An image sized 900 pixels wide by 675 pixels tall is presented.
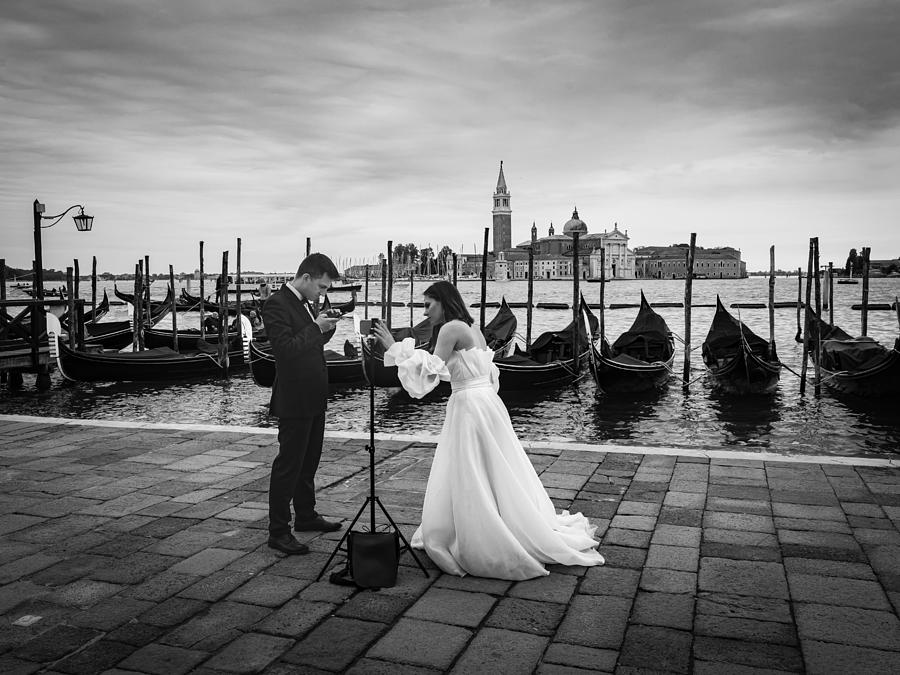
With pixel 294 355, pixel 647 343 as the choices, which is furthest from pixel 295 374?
pixel 647 343

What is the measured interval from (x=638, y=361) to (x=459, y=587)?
10764mm

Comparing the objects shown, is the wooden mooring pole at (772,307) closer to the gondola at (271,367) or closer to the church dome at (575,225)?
the gondola at (271,367)

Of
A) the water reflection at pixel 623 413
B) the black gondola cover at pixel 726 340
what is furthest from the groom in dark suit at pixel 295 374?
the black gondola cover at pixel 726 340

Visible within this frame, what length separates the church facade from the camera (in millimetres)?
122688

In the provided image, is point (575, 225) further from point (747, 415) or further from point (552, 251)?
point (747, 415)

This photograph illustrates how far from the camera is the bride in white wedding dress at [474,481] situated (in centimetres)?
300

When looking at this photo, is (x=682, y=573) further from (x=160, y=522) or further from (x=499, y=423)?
(x=160, y=522)

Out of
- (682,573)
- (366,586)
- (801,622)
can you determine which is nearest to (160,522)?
(366,586)

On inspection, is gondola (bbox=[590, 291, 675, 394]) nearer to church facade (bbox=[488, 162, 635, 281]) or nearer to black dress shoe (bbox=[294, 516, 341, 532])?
black dress shoe (bbox=[294, 516, 341, 532])

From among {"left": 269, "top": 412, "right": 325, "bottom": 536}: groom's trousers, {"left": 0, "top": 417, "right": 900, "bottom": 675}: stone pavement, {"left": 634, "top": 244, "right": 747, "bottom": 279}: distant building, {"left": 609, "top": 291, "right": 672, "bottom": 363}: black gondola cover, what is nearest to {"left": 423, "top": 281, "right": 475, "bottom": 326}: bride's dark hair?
{"left": 269, "top": 412, "right": 325, "bottom": 536}: groom's trousers

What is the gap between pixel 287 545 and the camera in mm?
3260

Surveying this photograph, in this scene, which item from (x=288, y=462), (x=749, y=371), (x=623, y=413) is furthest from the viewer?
(x=749, y=371)

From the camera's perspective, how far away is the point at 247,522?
372 centimetres

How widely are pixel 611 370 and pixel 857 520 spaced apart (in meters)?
8.66
